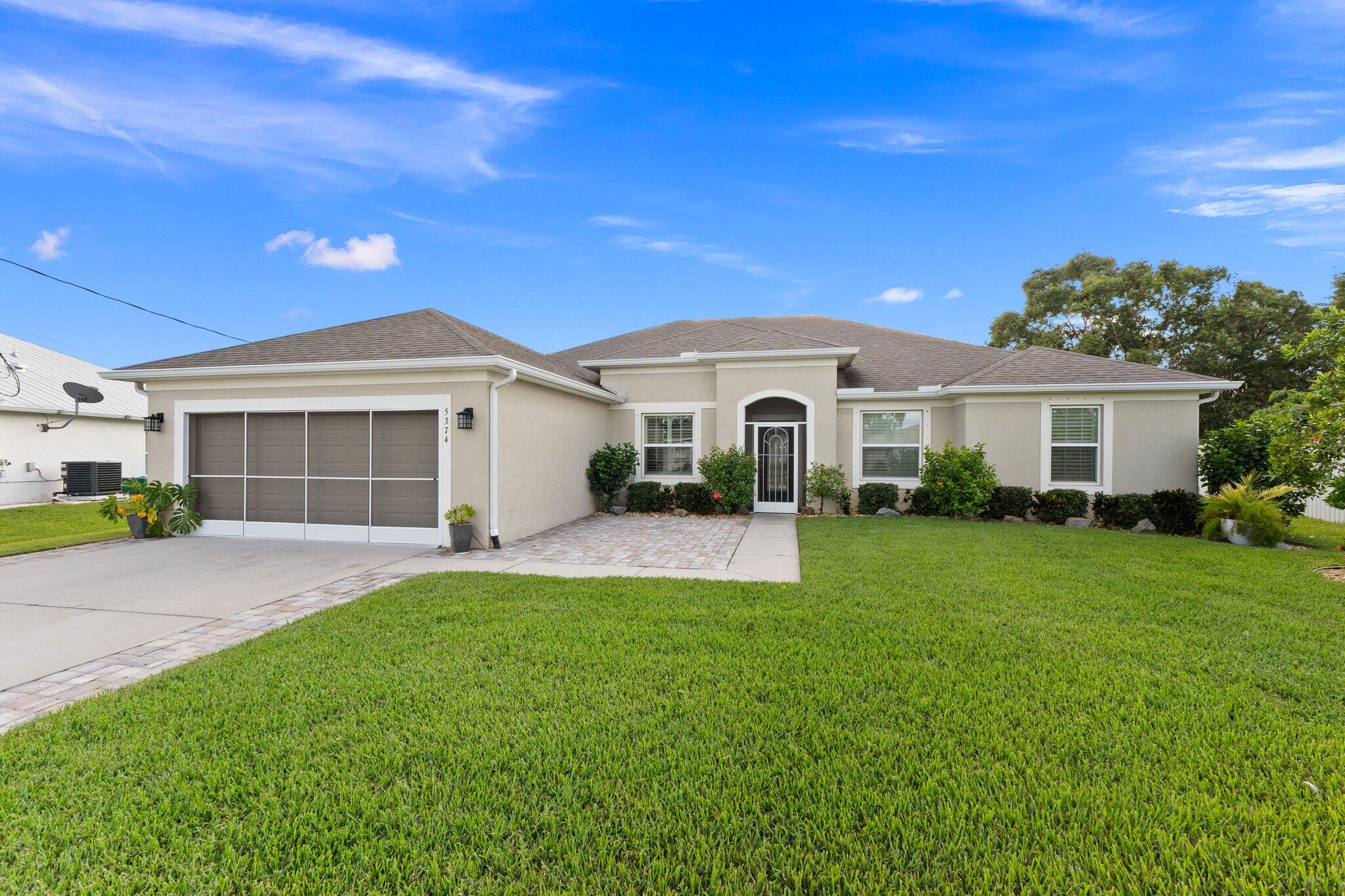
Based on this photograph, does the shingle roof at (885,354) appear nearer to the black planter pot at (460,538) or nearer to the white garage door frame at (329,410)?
the white garage door frame at (329,410)

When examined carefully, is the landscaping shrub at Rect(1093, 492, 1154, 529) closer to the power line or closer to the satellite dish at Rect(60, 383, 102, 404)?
the power line

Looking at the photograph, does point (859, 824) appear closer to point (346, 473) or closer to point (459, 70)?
point (346, 473)

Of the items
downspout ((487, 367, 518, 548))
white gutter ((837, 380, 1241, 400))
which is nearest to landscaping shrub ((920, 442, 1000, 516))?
white gutter ((837, 380, 1241, 400))

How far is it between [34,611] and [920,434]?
14752 millimetres

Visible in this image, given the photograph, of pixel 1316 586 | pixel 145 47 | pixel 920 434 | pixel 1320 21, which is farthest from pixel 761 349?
pixel 145 47

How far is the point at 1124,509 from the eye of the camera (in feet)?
37.7

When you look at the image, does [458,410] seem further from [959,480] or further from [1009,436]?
[1009,436]

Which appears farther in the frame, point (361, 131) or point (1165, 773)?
point (361, 131)

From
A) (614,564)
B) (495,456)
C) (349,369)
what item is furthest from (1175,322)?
(349,369)

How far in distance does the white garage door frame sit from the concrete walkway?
1102 millimetres

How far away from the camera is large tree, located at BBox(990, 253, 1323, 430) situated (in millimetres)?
19438

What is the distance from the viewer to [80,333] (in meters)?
21.1

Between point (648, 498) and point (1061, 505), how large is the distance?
902 cm

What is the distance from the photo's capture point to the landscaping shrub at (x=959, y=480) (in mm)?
11773
